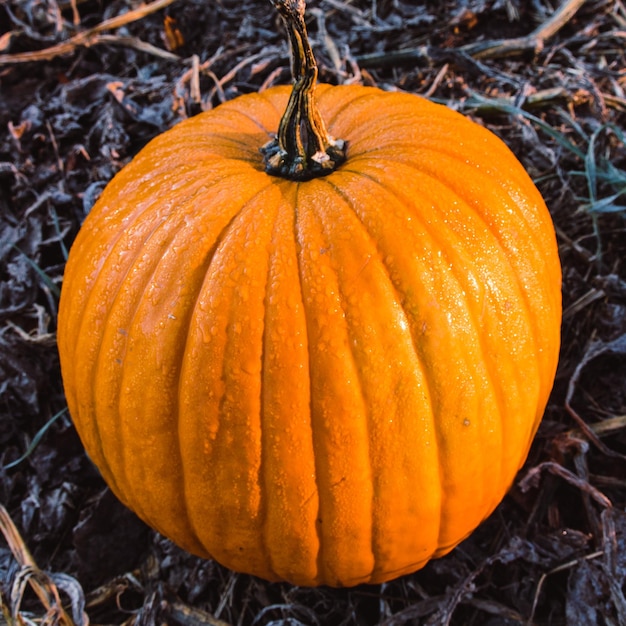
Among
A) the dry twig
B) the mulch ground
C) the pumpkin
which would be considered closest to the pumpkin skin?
the pumpkin

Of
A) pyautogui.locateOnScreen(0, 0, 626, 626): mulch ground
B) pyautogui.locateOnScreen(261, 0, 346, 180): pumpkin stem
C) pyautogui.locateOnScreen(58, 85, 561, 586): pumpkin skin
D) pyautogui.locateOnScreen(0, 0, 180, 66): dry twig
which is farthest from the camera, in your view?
pyautogui.locateOnScreen(0, 0, 180, 66): dry twig

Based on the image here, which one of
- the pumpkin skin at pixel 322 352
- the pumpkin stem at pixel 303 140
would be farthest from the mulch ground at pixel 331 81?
the pumpkin stem at pixel 303 140

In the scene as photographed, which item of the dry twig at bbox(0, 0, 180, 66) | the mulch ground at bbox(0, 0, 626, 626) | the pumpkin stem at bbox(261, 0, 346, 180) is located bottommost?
the mulch ground at bbox(0, 0, 626, 626)

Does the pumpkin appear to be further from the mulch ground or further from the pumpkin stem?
the mulch ground

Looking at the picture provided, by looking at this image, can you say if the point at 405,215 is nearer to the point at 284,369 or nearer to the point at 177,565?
the point at 284,369

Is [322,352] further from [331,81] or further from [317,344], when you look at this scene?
[331,81]

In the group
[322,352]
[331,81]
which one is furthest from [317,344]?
[331,81]

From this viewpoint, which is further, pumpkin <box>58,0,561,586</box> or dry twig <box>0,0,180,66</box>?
dry twig <box>0,0,180,66</box>

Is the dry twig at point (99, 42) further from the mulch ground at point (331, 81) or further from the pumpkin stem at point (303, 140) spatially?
the pumpkin stem at point (303, 140)
